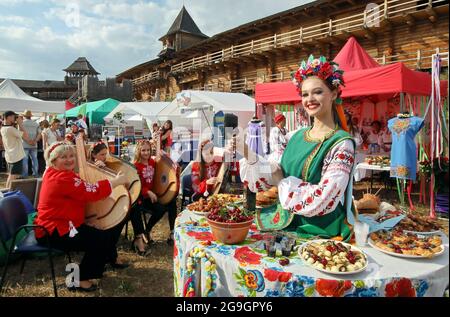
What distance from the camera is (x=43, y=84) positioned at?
52.3m

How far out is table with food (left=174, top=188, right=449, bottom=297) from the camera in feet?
4.72

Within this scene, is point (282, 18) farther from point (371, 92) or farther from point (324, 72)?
point (324, 72)

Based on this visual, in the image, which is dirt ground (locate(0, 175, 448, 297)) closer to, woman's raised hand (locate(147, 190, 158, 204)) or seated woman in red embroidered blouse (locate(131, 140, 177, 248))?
seated woman in red embroidered blouse (locate(131, 140, 177, 248))

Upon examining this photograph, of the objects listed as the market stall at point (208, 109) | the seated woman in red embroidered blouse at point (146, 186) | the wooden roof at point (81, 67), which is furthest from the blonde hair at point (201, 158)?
the wooden roof at point (81, 67)

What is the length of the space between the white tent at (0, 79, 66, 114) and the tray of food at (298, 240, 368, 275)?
1161 centimetres

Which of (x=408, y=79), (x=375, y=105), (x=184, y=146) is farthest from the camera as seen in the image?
(x=375, y=105)

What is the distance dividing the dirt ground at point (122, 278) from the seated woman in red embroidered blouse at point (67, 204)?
46 cm

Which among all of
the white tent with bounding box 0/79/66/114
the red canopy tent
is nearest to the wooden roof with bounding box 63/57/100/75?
the white tent with bounding box 0/79/66/114

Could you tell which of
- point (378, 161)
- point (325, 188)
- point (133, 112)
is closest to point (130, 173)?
point (325, 188)
